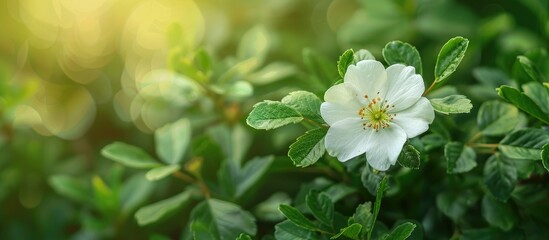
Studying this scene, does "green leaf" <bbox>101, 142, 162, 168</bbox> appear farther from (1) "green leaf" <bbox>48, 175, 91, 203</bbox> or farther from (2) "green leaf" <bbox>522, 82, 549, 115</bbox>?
(2) "green leaf" <bbox>522, 82, 549, 115</bbox>

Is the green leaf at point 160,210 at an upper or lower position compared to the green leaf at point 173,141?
lower

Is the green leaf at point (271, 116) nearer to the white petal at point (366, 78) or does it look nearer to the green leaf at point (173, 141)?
the white petal at point (366, 78)

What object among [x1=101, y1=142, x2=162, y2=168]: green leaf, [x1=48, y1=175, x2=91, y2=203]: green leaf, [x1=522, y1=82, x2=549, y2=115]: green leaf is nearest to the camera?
[x1=522, y1=82, x2=549, y2=115]: green leaf

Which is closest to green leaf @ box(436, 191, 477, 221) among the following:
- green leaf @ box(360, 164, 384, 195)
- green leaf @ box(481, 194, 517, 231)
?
green leaf @ box(481, 194, 517, 231)

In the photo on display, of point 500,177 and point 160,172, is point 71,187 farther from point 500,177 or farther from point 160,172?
point 500,177

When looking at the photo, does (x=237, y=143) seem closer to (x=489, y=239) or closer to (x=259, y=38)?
(x=259, y=38)

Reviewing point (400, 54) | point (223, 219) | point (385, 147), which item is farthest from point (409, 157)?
point (223, 219)

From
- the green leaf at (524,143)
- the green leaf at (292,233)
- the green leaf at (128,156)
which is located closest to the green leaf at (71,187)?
the green leaf at (128,156)
